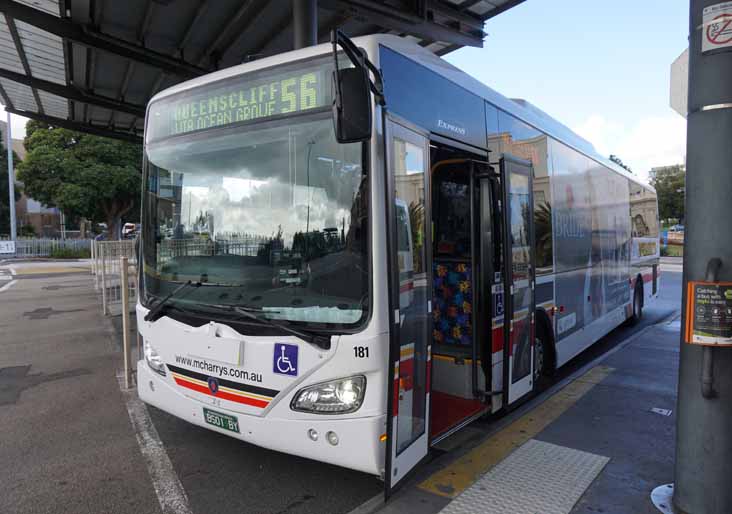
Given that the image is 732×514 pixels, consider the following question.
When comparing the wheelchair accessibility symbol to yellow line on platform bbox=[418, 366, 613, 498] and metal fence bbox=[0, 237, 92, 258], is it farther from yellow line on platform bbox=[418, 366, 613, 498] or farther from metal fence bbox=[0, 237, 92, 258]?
metal fence bbox=[0, 237, 92, 258]

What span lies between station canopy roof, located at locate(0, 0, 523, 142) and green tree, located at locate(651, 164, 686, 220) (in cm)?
4613

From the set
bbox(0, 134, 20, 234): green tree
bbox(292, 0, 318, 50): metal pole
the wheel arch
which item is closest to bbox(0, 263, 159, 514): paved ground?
the wheel arch

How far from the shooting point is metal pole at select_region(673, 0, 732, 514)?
3.15 meters

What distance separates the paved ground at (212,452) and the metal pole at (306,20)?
5516 millimetres

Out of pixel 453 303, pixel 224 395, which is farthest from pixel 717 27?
pixel 224 395

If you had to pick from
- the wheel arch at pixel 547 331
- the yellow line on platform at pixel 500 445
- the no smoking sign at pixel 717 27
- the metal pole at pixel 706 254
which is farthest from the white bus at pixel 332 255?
the no smoking sign at pixel 717 27

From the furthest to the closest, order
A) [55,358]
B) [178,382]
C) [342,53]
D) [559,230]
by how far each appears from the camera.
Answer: [55,358] < [559,230] < [178,382] < [342,53]

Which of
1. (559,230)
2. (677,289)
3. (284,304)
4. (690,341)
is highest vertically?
(559,230)

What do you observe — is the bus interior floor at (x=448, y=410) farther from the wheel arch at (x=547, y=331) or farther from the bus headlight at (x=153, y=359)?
the bus headlight at (x=153, y=359)

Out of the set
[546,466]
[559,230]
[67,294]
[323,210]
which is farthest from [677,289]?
[67,294]

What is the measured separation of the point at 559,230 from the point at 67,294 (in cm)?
1477

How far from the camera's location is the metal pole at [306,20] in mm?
7566

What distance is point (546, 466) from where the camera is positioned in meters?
4.15

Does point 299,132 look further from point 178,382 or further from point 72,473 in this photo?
point 72,473
